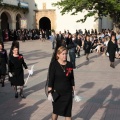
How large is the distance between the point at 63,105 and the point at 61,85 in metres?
0.35

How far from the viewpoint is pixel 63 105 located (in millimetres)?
5012

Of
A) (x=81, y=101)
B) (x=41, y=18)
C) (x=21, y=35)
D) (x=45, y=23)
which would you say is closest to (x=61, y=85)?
(x=81, y=101)

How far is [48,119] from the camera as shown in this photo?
20.7 feet

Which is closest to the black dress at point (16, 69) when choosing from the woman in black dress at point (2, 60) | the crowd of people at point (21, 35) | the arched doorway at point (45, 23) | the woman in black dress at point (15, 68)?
the woman in black dress at point (15, 68)

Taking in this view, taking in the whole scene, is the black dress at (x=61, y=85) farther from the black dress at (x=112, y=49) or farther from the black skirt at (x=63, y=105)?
the black dress at (x=112, y=49)

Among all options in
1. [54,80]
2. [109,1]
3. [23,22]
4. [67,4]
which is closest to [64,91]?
[54,80]

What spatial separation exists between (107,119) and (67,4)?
73.1 ft

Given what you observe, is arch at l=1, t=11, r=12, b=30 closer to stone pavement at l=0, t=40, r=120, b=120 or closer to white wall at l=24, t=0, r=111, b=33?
white wall at l=24, t=0, r=111, b=33

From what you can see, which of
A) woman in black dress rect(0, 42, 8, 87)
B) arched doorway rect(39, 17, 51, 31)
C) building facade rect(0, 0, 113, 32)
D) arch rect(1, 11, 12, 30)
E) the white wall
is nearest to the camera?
woman in black dress rect(0, 42, 8, 87)

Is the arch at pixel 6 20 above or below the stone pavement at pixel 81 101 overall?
above

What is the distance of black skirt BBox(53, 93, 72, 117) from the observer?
5.01 meters

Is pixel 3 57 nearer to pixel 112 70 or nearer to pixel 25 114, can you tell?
pixel 25 114

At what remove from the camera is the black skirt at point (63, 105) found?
5008 millimetres

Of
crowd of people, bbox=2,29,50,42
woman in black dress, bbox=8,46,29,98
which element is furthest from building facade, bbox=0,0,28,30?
woman in black dress, bbox=8,46,29,98
